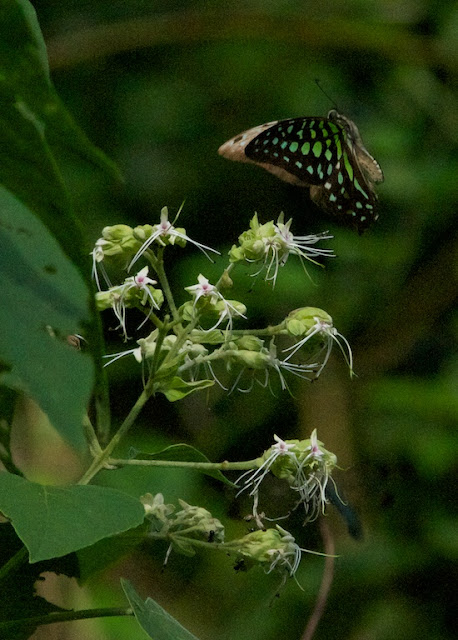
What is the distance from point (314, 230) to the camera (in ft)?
7.82

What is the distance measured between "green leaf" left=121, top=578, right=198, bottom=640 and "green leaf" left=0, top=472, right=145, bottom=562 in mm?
141

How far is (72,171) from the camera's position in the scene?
2.38 meters

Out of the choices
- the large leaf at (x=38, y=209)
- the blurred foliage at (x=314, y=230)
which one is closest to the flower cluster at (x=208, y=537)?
the large leaf at (x=38, y=209)

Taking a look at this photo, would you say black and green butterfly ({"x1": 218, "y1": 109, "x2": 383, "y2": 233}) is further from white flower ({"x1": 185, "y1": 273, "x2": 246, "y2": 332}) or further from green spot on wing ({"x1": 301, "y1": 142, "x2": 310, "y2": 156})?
white flower ({"x1": 185, "y1": 273, "x2": 246, "y2": 332})

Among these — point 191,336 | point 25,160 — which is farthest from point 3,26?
point 191,336

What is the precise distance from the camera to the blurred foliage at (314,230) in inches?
86.0

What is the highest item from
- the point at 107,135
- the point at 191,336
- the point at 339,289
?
the point at 191,336

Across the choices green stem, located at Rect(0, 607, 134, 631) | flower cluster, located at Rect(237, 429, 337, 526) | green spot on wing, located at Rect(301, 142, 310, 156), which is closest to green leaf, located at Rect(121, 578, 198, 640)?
green stem, located at Rect(0, 607, 134, 631)

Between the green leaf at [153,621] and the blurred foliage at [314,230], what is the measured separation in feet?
4.00

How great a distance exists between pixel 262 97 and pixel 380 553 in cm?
139

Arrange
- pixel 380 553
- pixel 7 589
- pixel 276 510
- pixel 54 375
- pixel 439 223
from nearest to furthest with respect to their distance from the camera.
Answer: pixel 54 375
pixel 7 589
pixel 276 510
pixel 380 553
pixel 439 223

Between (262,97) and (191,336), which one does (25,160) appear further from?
(262,97)

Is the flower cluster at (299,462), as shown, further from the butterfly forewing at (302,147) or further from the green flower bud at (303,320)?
the butterfly forewing at (302,147)

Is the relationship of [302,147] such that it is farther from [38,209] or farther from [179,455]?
[38,209]
